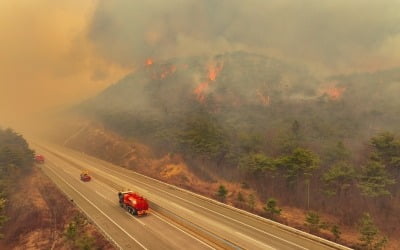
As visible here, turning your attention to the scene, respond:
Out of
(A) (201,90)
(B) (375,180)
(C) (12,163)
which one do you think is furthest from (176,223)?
(A) (201,90)

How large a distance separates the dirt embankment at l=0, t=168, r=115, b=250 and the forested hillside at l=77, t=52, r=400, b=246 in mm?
22521

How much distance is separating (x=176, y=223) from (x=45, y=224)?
16339mm

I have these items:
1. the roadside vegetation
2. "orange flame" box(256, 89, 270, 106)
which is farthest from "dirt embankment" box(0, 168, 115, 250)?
"orange flame" box(256, 89, 270, 106)

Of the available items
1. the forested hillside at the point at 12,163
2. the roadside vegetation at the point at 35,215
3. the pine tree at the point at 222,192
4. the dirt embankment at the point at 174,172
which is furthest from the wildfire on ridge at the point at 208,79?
the pine tree at the point at 222,192

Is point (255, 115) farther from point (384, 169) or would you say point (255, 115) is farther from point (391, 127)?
point (384, 169)

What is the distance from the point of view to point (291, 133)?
68.1m

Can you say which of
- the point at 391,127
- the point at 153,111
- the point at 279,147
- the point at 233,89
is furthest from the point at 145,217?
the point at 233,89

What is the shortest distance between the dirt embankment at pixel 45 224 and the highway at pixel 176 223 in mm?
1409

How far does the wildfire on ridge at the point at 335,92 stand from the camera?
141 meters

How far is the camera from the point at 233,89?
161 m

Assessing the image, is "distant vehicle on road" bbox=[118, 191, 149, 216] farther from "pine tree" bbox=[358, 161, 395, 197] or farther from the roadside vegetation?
"pine tree" bbox=[358, 161, 395, 197]

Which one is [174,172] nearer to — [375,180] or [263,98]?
[375,180]

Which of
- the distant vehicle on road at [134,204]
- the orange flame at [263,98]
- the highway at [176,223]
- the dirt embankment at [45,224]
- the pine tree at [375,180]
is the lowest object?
the dirt embankment at [45,224]

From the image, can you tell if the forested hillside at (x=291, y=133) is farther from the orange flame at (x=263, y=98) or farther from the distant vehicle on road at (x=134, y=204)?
the distant vehicle on road at (x=134, y=204)
